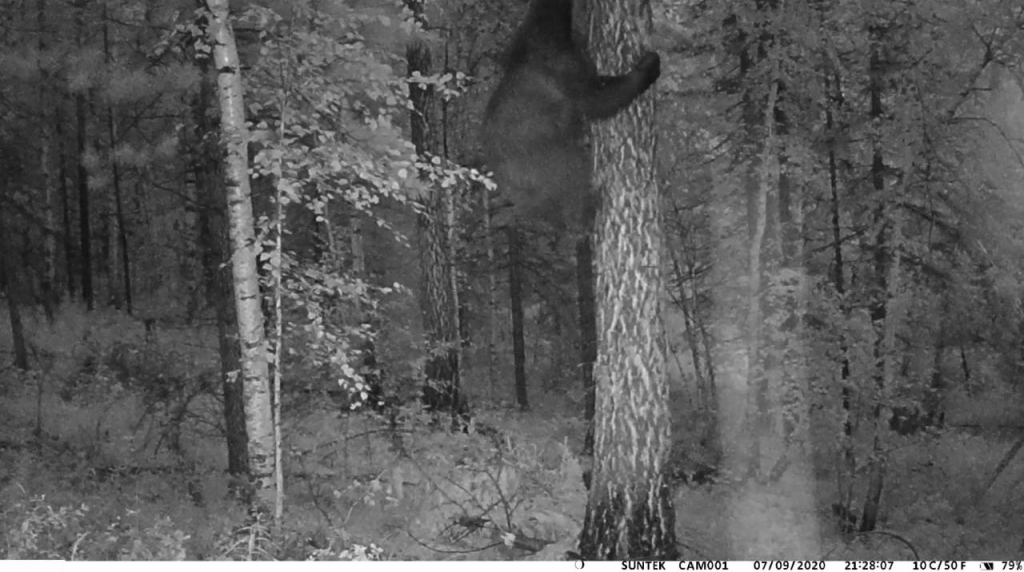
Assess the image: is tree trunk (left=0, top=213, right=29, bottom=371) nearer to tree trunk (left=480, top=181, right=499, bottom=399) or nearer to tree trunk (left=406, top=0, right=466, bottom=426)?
tree trunk (left=406, top=0, right=466, bottom=426)

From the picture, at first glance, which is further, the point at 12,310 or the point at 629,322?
the point at 12,310

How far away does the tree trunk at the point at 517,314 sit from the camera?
661cm

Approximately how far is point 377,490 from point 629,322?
2014 millimetres

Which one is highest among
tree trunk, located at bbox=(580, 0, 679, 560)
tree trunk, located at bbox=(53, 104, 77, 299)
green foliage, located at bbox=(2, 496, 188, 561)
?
tree trunk, located at bbox=(53, 104, 77, 299)

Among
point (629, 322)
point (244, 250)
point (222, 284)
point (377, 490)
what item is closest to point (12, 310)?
point (222, 284)

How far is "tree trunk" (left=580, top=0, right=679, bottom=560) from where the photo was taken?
12.5 feet

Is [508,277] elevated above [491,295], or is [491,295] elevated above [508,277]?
[508,277]

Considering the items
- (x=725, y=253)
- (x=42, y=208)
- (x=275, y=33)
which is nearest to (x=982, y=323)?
(x=725, y=253)

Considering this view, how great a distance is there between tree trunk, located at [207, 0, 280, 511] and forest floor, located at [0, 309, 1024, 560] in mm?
374

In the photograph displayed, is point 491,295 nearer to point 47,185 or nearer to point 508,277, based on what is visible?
point 508,277

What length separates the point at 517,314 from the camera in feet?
27.3

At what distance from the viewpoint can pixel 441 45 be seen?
5832 mm

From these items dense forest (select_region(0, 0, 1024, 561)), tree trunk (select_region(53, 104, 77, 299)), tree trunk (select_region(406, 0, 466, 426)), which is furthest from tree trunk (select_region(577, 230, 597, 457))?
tree trunk (select_region(53, 104, 77, 299))

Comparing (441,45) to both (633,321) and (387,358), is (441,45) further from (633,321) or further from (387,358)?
(633,321)
